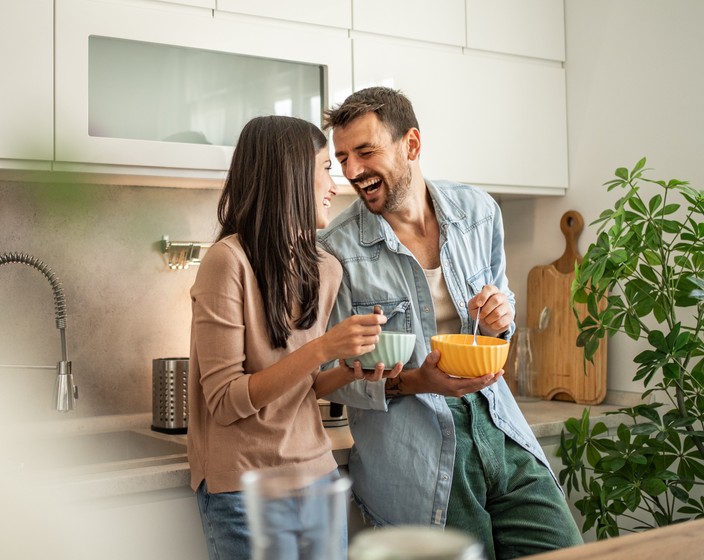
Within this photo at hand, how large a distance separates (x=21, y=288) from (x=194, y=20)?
83 cm

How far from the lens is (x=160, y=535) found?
1643mm

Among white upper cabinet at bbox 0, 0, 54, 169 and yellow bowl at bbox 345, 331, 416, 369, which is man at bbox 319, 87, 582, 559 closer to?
yellow bowl at bbox 345, 331, 416, 369

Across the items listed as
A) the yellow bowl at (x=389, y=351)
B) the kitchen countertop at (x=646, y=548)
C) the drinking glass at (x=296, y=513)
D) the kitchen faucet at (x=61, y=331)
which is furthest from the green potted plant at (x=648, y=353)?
the drinking glass at (x=296, y=513)

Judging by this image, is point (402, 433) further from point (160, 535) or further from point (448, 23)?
point (448, 23)

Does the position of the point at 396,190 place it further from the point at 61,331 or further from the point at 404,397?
the point at 61,331

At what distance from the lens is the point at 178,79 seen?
1.96 metres

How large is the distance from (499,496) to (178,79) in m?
1.20

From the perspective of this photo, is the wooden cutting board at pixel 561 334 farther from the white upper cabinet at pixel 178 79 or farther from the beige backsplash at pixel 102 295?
the beige backsplash at pixel 102 295

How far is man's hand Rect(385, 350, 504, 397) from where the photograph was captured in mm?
1434

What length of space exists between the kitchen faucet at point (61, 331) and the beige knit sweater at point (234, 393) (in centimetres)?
59

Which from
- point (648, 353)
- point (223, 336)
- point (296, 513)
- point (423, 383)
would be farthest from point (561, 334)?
point (296, 513)

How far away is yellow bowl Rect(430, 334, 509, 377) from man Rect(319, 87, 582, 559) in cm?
11

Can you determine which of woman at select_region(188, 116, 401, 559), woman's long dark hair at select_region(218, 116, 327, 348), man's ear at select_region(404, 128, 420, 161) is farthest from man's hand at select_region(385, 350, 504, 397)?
man's ear at select_region(404, 128, 420, 161)

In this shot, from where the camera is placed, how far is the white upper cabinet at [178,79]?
182 centimetres
